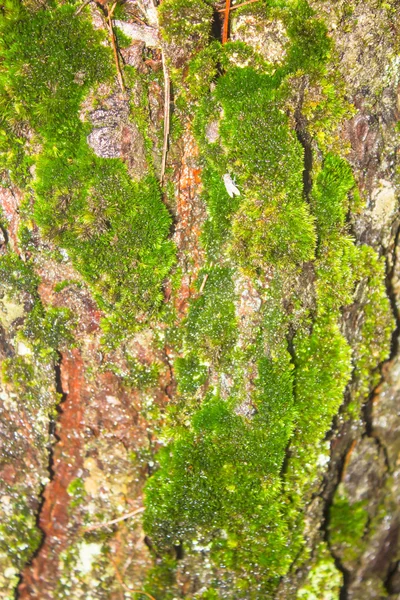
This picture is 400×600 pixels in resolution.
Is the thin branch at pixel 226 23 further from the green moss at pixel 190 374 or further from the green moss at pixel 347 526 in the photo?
the green moss at pixel 347 526

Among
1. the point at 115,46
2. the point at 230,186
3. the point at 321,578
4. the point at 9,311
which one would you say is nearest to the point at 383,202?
the point at 230,186

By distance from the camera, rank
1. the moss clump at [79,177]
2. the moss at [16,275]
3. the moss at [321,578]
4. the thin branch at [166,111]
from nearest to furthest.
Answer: the moss clump at [79,177], the thin branch at [166,111], the moss at [16,275], the moss at [321,578]

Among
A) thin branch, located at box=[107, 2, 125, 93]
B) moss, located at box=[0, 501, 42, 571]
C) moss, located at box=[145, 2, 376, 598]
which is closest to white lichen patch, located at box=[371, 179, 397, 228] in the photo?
moss, located at box=[145, 2, 376, 598]

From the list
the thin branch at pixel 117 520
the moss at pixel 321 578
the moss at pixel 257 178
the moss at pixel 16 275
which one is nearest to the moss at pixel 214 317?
the moss at pixel 257 178

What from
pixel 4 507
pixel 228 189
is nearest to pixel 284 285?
pixel 228 189

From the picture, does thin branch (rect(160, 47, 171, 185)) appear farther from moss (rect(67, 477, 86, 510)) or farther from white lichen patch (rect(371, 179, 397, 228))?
moss (rect(67, 477, 86, 510))

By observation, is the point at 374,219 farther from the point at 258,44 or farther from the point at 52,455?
the point at 52,455
